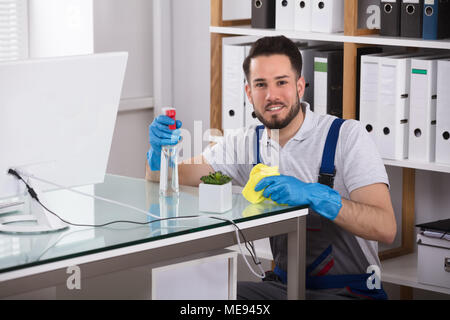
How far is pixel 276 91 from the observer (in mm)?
2525

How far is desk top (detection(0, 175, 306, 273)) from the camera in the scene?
1750 millimetres

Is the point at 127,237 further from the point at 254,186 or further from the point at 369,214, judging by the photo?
the point at 369,214

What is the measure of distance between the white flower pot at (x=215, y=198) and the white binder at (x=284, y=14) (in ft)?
4.02

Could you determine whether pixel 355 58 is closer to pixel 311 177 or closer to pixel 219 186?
pixel 311 177

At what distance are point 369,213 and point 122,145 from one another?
6.30 ft

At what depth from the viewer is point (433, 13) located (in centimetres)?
277

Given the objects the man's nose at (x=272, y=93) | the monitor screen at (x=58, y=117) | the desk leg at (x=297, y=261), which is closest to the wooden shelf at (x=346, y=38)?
the man's nose at (x=272, y=93)

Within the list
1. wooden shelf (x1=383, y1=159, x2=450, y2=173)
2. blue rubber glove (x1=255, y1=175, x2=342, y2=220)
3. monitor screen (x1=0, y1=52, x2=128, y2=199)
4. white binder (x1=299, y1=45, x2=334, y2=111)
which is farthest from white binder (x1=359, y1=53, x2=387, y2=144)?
monitor screen (x1=0, y1=52, x2=128, y2=199)

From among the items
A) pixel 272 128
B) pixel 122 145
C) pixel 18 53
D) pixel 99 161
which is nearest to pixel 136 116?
pixel 122 145

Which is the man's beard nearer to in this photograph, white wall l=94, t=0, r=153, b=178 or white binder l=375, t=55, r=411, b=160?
white binder l=375, t=55, r=411, b=160

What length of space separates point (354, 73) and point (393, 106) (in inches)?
7.7

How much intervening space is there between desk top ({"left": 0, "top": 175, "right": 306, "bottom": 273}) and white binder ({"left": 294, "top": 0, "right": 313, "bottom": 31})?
1.00 m

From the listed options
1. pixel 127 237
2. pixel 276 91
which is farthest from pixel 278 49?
pixel 127 237
